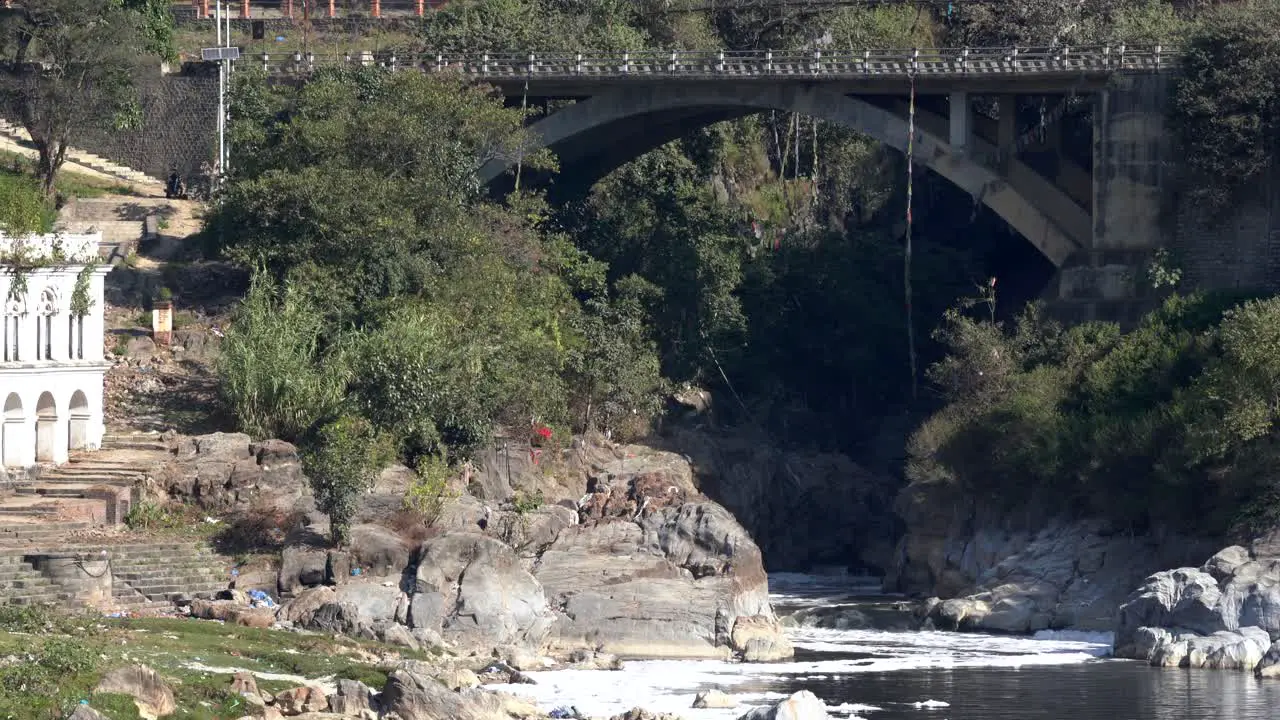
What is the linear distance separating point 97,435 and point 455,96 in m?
20.8

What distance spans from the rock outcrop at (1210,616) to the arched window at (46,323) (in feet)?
96.3

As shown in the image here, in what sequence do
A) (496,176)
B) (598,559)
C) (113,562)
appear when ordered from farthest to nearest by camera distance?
1. (496,176)
2. (598,559)
3. (113,562)

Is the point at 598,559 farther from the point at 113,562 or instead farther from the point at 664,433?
the point at 664,433

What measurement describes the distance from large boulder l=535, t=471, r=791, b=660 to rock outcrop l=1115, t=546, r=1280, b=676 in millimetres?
9323

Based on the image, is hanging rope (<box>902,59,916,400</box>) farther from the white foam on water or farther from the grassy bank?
the grassy bank

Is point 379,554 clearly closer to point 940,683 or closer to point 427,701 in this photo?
point 427,701

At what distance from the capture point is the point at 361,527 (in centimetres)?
6109

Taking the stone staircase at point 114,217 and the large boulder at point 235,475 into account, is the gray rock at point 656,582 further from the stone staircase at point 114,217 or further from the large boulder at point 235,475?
the stone staircase at point 114,217

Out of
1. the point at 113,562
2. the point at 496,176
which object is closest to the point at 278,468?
the point at 113,562

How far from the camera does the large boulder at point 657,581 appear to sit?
60719mm

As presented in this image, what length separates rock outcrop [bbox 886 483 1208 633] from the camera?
6750 cm

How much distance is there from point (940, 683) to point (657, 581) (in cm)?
904

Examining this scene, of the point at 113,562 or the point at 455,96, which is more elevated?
the point at 455,96

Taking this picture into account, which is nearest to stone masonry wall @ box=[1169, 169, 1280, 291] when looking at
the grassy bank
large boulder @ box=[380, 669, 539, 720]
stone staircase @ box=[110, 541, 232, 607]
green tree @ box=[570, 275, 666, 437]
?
green tree @ box=[570, 275, 666, 437]
